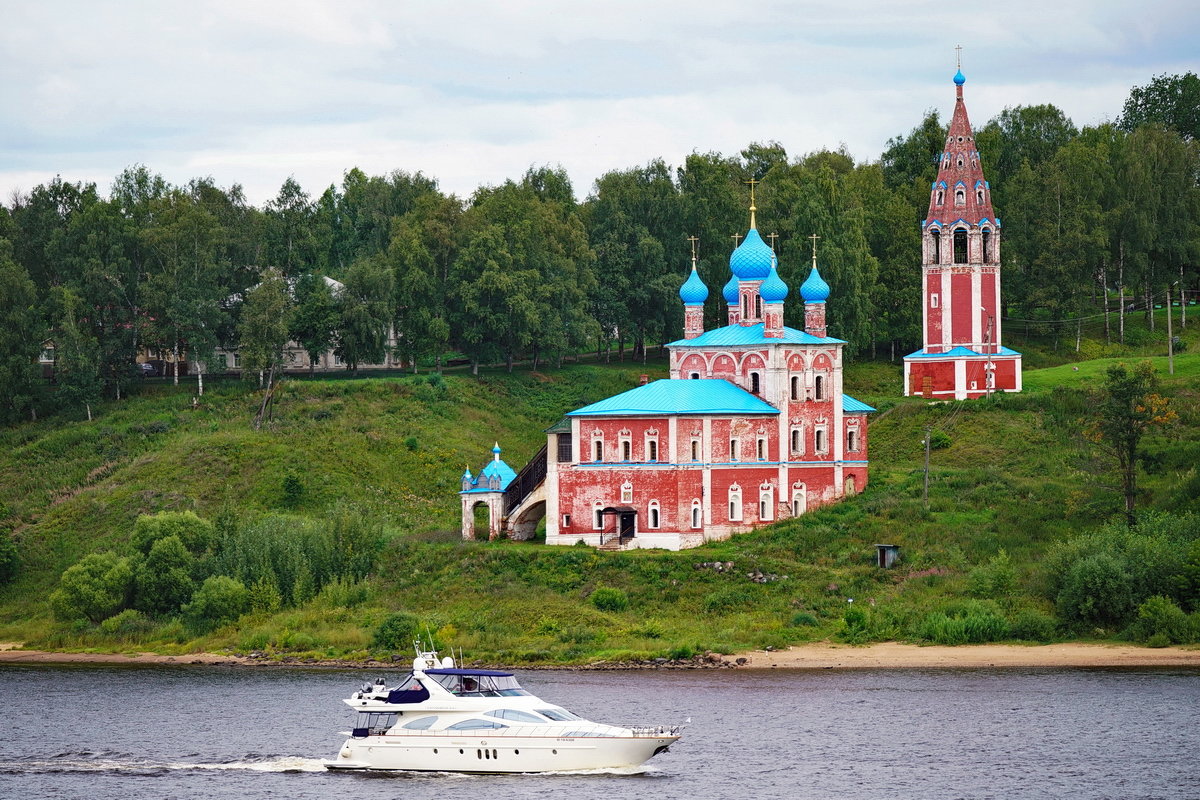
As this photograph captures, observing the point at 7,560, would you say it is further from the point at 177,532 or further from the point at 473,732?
the point at 473,732

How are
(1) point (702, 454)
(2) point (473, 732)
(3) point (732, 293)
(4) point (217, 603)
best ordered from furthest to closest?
(3) point (732, 293), (1) point (702, 454), (4) point (217, 603), (2) point (473, 732)

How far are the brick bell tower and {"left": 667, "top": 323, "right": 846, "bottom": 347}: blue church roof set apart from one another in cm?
1267

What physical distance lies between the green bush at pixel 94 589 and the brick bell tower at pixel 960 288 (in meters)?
37.3

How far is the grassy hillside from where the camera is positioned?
230 ft

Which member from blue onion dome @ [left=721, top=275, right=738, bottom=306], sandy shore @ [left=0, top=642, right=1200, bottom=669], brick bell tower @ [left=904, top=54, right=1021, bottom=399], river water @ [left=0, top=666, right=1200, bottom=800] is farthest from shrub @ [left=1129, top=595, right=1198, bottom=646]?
brick bell tower @ [left=904, top=54, right=1021, bottom=399]

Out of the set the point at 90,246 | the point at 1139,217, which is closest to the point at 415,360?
the point at 90,246

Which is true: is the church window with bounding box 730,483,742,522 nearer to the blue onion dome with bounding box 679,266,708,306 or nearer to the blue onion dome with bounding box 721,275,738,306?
the blue onion dome with bounding box 679,266,708,306

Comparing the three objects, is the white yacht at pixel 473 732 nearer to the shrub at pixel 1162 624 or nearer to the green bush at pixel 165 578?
the shrub at pixel 1162 624

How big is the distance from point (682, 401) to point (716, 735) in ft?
78.0

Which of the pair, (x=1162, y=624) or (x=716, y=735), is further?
(x=1162, y=624)

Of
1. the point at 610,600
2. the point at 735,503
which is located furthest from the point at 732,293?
the point at 610,600

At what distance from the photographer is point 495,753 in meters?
50.8

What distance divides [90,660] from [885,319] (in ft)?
151

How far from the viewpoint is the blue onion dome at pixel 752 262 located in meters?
82.2
